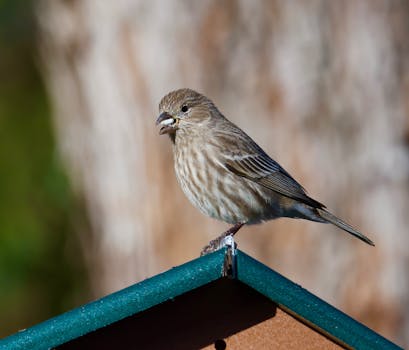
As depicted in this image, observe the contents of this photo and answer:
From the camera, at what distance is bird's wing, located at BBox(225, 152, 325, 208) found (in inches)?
281

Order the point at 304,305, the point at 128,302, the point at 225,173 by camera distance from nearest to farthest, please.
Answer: the point at 128,302
the point at 304,305
the point at 225,173

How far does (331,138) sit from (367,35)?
879mm

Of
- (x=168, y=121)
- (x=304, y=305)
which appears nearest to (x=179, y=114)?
(x=168, y=121)

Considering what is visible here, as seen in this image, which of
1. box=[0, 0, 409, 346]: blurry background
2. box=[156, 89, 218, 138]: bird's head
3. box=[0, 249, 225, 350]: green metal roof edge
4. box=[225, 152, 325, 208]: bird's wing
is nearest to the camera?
box=[0, 249, 225, 350]: green metal roof edge

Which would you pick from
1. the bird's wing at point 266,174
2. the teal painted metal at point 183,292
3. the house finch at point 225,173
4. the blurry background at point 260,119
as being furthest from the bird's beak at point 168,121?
the teal painted metal at point 183,292

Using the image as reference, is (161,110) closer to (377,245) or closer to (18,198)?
(377,245)

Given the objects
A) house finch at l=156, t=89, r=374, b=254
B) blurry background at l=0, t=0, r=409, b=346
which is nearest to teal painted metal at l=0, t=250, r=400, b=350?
house finch at l=156, t=89, r=374, b=254

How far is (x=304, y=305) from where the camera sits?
4203 millimetres

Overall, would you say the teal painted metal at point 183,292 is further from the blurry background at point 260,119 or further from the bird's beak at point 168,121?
the blurry background at point 260,119

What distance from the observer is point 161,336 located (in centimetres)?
431

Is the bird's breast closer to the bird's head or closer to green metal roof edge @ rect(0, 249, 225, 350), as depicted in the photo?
the bird's head

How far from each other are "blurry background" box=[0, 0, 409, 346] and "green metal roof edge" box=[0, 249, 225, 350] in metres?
4.61

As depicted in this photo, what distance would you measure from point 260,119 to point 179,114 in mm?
1619

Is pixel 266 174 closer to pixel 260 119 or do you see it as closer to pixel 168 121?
pixel 168 121
